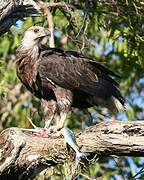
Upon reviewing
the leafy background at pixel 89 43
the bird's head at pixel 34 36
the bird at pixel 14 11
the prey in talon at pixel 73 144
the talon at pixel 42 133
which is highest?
the bird at pixel 14 11

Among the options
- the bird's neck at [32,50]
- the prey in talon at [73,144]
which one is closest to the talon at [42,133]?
the prey in talon at [73,144]

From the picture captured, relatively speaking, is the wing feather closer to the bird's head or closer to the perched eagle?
the perched eagle

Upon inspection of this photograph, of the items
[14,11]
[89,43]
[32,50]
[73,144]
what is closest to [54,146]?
[73,144]

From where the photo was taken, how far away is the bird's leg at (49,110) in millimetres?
8109

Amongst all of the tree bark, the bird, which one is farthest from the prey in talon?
the bird

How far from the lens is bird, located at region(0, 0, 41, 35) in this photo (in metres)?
7.13

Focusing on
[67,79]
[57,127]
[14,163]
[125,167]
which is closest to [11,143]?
[14,163]

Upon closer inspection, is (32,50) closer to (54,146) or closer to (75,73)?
(75,73)

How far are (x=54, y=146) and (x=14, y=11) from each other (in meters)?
1.44

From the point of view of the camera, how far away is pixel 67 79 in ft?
26.8

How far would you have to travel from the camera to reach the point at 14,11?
731 cm

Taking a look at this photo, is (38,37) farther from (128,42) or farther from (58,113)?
(128,42)

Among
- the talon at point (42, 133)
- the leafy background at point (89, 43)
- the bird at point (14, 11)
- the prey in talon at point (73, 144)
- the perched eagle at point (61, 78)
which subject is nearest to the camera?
the prey in talon at point (73, 144)

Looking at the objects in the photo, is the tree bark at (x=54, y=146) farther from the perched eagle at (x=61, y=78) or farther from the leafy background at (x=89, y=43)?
the perched eagle at (x=61, y=78)
